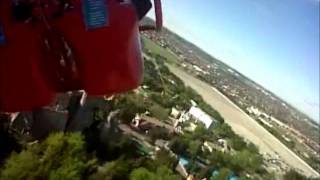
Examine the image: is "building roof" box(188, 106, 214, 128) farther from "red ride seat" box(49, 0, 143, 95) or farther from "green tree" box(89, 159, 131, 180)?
"red ride seat" box(49, 0, 143, 95)

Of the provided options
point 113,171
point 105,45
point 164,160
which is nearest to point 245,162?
point 164,160

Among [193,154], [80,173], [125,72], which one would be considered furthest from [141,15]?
[193,154]

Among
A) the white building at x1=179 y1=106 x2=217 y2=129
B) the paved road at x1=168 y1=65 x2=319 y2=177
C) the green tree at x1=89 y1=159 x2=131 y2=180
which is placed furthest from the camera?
the paved road at x1=168 y1=65 x2=319 y2=177

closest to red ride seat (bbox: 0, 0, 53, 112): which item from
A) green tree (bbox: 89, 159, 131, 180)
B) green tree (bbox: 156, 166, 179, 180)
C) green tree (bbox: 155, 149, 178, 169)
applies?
green tree (bbox: 89, 159, 131, 180)

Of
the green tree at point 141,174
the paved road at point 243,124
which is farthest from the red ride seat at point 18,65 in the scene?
the paved road at point 243,124

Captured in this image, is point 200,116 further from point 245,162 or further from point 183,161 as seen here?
point 183,161

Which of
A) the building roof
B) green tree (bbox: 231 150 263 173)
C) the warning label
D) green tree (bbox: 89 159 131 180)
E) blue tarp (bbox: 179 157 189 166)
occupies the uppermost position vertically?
the warning label

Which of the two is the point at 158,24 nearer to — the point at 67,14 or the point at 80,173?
the point at 67,14
